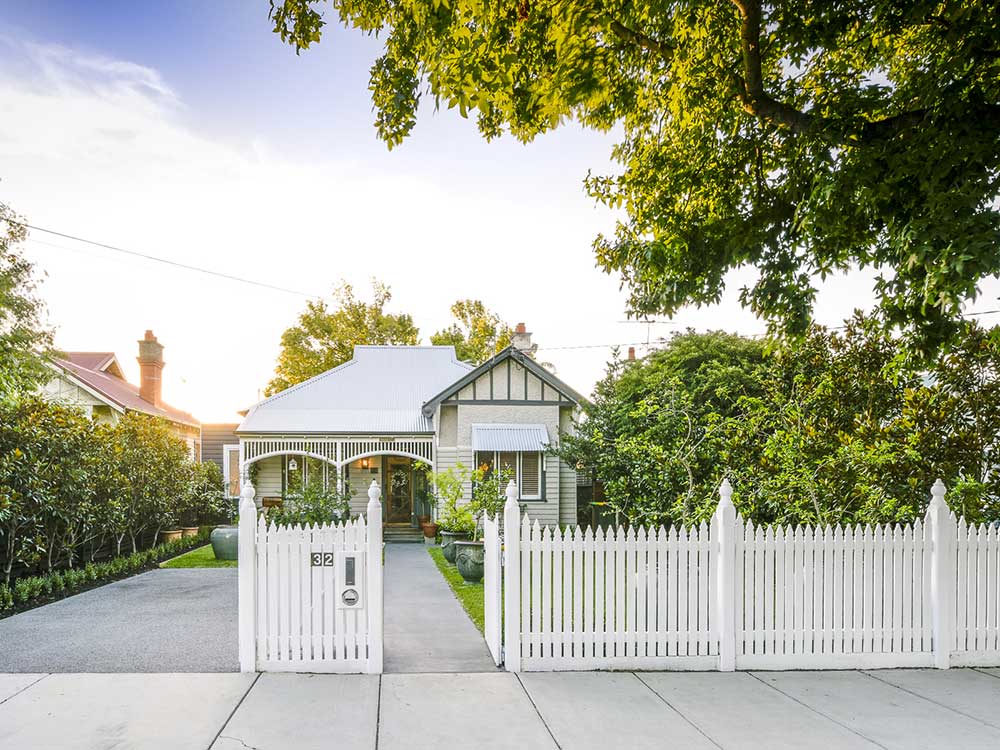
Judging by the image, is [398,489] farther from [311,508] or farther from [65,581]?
[65,581]

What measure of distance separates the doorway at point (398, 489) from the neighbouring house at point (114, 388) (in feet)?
22.3

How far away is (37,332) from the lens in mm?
22625

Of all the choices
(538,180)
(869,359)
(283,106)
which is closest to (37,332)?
(283,106)

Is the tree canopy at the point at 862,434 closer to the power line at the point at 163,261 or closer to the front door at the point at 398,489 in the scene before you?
the front door at the point at 398,489

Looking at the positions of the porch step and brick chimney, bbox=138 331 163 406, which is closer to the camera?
the porch step

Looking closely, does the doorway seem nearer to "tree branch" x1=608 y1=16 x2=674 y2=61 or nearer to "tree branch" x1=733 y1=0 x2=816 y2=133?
"tree branch" x1=608 y1=16 x2=674 y2=61

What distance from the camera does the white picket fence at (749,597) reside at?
657 centimetres

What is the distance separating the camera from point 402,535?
20938 mm

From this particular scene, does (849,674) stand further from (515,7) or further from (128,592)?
(128,592)

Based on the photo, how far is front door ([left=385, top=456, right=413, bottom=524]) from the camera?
2275 cm

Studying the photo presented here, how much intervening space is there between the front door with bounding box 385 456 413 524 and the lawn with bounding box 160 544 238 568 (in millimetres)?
6711

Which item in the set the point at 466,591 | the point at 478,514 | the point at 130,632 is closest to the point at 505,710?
the point at 130,632

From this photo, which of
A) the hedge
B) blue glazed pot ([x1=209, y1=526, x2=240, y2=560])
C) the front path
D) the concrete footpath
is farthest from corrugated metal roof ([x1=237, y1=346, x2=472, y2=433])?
the concrete footpath

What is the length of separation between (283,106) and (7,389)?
6.01m
